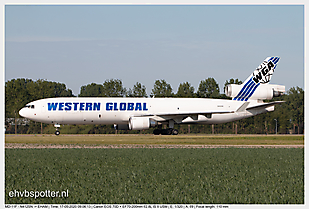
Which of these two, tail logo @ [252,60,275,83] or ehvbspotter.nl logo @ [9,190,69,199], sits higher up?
tail logo @ [252,60,275,83]

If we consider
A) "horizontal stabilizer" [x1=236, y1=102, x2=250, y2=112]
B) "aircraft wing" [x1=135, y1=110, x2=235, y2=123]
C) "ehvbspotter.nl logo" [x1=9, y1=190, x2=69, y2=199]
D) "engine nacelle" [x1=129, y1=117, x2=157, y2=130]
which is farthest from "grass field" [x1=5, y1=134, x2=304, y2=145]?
"ehvbspotter.nl logo" [x1=9, y1=190, x2=69, y2=199]

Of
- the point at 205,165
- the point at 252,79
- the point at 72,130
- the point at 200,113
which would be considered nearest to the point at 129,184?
the point at 205,165

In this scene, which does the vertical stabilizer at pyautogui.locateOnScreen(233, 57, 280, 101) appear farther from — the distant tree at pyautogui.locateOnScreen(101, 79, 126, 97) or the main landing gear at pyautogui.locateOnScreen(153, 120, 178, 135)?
the distant tree at pyautogui.locateOnScreen(101, 79, 126, 97)

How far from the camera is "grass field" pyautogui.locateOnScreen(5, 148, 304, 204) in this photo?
9.82 metres

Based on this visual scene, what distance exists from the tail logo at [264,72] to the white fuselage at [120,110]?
16.5 feet

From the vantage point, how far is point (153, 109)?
4509 cm

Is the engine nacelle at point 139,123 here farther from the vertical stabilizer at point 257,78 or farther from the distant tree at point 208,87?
the distant tree at point 208,87

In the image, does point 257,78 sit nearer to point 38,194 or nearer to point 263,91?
point 263,91

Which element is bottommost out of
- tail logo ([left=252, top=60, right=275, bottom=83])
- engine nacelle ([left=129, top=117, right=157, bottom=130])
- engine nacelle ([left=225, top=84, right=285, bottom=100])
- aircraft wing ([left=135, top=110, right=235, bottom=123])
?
engine nacelle ([left=129, top=117, right=157, bottom=130])

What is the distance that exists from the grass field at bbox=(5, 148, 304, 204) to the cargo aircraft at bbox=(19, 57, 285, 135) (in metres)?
24.8

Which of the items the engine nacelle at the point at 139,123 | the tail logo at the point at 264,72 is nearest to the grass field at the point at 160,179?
the engine nacelle at the point at 139,123

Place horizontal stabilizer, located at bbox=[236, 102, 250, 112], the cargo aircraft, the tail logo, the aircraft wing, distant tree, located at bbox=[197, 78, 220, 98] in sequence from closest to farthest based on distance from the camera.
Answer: the cargo aircraft < the aircraft wing < horizontal stabilizer, located at bbox=[236, 102, 250, 112] < the tail logo < distant tree, located at bbox=[197, 78, 220, 98]

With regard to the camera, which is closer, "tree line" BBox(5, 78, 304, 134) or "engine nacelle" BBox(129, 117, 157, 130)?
"engine nacelle" BBox(129, 117, 157, 130)

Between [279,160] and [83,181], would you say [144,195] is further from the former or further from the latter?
[279,160]
